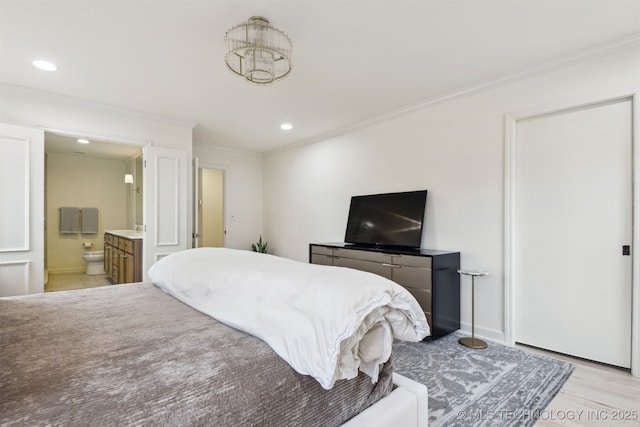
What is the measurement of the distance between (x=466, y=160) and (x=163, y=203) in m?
3.71

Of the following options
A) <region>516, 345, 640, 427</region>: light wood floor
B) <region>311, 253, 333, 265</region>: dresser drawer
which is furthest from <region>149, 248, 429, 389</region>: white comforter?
<region>311, 253, 333, 265</region>: dresser drawer

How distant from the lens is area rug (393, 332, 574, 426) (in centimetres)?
187

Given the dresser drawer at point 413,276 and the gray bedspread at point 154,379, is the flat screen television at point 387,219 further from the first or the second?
the gray bedspread at point 154,379

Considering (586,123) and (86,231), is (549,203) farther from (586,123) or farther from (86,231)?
(86,231)

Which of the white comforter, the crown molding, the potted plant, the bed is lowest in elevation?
the potted plant

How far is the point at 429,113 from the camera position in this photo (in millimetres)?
3625

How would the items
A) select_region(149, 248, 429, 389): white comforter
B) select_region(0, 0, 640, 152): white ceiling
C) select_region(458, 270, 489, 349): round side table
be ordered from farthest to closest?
select_region(458, 270, 489, 349): round side table
select_region(0, 0, 640, 152): white ceiling
select_region(149, 248, 429, 389): white comforter

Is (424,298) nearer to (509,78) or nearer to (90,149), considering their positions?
(509,78)

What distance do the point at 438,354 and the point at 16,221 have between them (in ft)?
14.0

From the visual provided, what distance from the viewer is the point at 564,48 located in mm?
2520

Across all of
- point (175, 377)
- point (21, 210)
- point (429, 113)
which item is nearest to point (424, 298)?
point (429, 113)

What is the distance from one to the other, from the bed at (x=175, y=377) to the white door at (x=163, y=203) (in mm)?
2547

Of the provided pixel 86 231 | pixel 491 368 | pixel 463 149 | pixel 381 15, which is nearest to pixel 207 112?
pixel 381 15

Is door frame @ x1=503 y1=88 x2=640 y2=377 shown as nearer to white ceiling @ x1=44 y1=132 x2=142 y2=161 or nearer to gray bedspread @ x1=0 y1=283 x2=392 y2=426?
gray bedspread @ x1=0 y1=283 x2=392 y2=426
